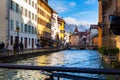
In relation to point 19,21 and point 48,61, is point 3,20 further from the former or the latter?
point 48,61

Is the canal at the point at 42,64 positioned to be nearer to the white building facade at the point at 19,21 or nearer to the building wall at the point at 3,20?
the building wall at the point at 3,20

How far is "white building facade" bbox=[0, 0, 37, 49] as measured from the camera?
199 ft

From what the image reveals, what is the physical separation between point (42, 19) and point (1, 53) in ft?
217

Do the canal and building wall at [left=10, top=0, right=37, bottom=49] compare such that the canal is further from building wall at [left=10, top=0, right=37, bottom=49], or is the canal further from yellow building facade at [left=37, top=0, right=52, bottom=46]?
yellow building facade at [left=37, top=0, right=52, bottom=46]

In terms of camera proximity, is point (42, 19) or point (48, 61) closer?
point (48, 61)

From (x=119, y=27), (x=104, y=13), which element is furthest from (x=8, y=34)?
(x=119, y=27)

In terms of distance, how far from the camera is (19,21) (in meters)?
70.3

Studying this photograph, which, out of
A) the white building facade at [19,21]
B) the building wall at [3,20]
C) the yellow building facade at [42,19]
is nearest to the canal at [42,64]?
the building wall at [3,20]

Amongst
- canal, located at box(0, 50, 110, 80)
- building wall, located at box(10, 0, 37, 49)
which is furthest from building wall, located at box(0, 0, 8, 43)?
canal, located at box(0, 50, 110, 80)

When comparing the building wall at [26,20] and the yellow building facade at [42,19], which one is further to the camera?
the yellow building facade at [42,19]

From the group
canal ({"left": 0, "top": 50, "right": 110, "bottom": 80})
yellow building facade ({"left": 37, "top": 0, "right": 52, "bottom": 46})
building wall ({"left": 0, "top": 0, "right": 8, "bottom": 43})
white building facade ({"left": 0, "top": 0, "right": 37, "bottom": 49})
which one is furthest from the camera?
yellow building facade ({"left": 37, "top": 0, "right": 52, "bottom": 46})

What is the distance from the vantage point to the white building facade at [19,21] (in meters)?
60.6

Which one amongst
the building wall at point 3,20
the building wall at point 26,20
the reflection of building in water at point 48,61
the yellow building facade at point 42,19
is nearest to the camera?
the reflection of building in water at point 48,61

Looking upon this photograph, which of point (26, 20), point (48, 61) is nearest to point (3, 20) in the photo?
point (48, 61)
